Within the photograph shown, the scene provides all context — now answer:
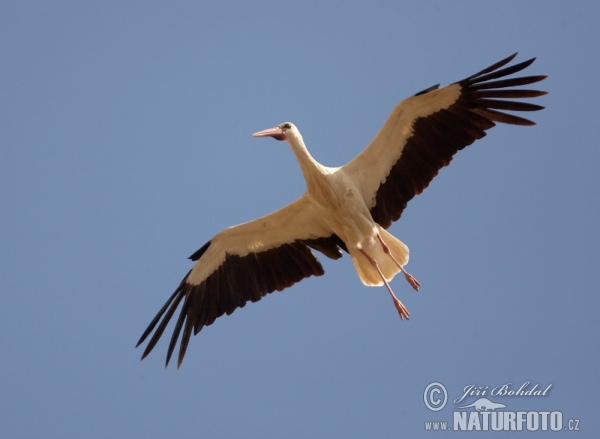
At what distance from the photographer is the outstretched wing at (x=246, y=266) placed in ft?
36.3

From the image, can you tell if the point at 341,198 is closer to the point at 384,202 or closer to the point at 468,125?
the point at 384,202

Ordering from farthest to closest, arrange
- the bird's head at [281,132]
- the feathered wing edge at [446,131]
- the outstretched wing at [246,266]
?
1. the outstretched wing at [246,266]
2. the bird's head at [281,132]
3. the feathered wing edge at [446,131]

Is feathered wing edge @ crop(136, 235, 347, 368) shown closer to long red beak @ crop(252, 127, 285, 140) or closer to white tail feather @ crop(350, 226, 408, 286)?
white tail feather @ crop(350, 226, 408, 286)

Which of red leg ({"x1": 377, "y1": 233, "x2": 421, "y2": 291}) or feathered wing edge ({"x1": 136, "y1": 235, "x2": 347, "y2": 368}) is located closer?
red leg ({"x1": 377, "y1": 233, "x2": 421, "y2": 291})

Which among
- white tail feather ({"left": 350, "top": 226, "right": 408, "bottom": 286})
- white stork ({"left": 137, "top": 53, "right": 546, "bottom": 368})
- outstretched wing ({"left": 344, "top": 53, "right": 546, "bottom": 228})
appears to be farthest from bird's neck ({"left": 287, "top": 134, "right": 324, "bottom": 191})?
white tail feather ({"left": 350, "top": 226, "right": 408, "bottom": 286})

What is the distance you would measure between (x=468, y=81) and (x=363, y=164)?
1.43 metres

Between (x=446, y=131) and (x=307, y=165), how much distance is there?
1526 millimetres

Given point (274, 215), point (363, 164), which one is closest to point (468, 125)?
point (363, 164)

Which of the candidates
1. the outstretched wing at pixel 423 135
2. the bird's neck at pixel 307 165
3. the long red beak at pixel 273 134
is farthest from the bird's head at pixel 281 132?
the outstretched wing at pixel 423 135

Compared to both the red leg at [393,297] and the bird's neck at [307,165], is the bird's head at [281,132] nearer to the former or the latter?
the bird's neck at [307,165]

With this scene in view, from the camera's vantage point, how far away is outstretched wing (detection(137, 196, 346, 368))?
436 inches

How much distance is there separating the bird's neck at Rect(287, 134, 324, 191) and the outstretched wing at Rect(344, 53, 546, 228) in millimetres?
418

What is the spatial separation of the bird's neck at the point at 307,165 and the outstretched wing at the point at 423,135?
418 millimetres

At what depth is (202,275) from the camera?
37.1ft
